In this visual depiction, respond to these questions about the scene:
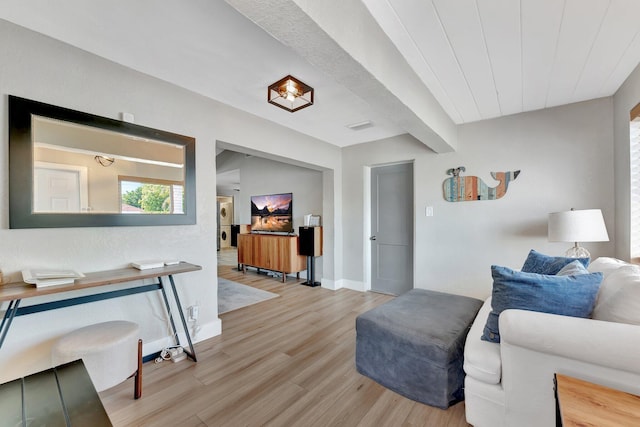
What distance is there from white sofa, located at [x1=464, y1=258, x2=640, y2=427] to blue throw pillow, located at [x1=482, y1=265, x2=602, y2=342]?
0.08 m

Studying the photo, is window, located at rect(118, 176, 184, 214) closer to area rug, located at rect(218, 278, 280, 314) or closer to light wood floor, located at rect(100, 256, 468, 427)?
light wood floor, located at rect(100, 256, 468, 427)

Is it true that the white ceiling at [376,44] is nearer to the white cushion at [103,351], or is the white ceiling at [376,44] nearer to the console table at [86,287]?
the console table at [86,287]

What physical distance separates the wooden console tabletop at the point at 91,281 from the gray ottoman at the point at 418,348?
5.07ft

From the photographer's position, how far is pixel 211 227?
2.64 meters

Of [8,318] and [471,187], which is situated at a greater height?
[471,187]

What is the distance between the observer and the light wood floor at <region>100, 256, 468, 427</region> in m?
1.57

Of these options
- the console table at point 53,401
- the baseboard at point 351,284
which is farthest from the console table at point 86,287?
the baseboard at point 351,284

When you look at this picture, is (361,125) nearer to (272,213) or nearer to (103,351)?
(272,213)

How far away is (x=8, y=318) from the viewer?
151cm

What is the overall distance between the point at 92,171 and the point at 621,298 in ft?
10.9

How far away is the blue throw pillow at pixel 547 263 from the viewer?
5.91 ft

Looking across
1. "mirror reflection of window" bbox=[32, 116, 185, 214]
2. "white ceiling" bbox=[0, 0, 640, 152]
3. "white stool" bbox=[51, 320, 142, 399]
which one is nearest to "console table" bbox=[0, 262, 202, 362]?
"white stool" bbox=[51, 320, 142, 399]

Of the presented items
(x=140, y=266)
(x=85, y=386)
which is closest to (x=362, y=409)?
(x=85, y=386)

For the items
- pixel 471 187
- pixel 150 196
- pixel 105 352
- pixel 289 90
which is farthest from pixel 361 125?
pixel 105 352
